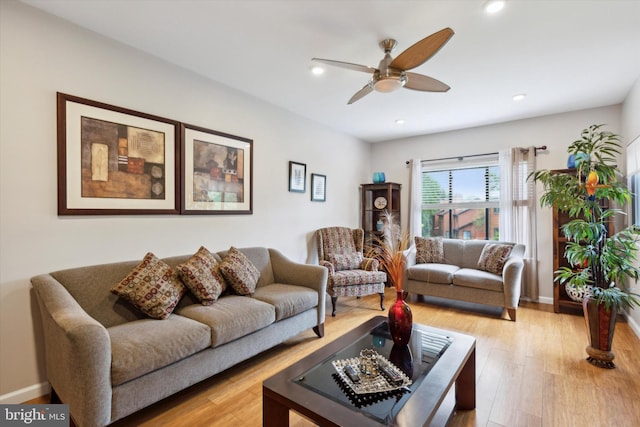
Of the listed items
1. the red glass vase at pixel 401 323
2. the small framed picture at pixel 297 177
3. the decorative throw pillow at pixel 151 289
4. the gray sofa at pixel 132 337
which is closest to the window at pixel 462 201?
the small framed picture at pixel 297 177

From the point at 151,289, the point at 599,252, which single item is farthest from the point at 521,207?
the point at 151,289

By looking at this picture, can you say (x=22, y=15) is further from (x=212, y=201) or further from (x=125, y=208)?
(x=212, y=201)

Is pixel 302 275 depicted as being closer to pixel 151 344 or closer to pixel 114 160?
pixel 151 344

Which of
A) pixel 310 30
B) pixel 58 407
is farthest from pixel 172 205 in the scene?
pixel 310 30

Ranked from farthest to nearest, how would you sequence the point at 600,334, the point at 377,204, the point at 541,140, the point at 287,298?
the point at 377,204 < the point at 541,140 < the point at 287,298 < the point at 600,334

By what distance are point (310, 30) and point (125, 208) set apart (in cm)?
198

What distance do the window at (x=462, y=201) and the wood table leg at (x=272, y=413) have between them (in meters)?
4.10

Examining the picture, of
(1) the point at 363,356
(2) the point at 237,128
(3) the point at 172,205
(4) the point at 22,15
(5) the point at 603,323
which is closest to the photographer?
(1) the point at 363,356

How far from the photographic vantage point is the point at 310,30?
7.19 ft

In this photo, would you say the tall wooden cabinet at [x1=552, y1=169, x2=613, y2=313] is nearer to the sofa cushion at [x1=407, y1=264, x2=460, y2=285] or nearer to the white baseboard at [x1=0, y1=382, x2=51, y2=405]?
the sofa cushion at [x1=407, y1=264, x2=460, y2=285]

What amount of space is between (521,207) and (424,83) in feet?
9.45

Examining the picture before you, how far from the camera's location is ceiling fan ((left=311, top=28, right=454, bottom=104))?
5.87 feet

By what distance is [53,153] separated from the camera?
2.08 meters

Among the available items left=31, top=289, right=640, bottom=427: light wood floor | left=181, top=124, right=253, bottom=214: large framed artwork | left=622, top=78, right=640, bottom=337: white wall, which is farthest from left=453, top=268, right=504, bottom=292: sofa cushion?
left=181, top=124, right=253, bottom=214: large framed artwork
